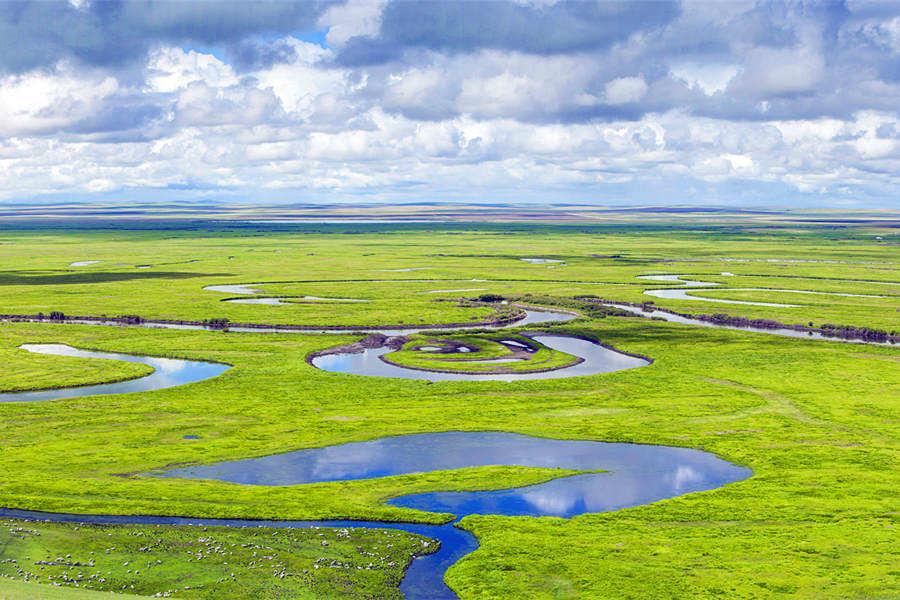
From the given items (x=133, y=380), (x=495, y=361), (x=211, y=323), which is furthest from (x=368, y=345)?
(x=211, y=323)

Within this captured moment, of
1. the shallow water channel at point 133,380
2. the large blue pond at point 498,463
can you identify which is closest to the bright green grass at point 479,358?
the shallow water channel at point 133,380

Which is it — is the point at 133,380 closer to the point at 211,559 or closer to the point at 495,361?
the point at 495,361

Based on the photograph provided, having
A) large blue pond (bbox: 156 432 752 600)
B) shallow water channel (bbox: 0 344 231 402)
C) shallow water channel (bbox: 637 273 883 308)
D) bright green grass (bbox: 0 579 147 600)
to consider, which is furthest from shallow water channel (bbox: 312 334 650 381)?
shallow water channel (bbox: 637 273 883 308)

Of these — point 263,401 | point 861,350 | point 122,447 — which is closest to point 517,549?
point 122,447

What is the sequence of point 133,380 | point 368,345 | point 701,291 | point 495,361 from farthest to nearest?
1. point 701,291
2. point 368,345
3. point 495,361
4. point 133,380

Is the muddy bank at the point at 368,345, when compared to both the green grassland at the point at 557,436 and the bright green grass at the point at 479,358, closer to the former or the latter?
the bright green grass at the point at 479,358

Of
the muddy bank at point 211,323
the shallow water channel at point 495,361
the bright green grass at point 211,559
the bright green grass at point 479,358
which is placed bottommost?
the bright green grass at point 211,559

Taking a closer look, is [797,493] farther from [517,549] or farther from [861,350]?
[861,350]

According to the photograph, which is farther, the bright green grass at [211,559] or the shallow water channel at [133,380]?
the shallow water channel at [133,380]

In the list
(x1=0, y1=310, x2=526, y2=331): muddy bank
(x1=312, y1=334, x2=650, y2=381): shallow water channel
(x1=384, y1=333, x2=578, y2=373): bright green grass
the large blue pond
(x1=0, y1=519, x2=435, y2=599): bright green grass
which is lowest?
the large blue pond

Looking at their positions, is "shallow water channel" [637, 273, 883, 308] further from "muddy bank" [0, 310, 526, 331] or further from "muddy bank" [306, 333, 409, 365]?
"muddy bank" [306, 333, 409, 365]

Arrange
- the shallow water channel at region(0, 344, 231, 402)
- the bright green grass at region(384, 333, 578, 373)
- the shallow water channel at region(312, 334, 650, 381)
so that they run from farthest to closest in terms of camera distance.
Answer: the bright green grass at region(384, 333, 578, 373) < the shallow water channel at region(312, 334, 650, 381) < the shallow water channel at region(0, 344, 231, 402)

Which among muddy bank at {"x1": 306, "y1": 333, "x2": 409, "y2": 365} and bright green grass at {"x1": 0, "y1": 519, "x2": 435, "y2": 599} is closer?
bright green grass at {"x1": 0, "y1": 519, "x2": 435, "y2": 599}
